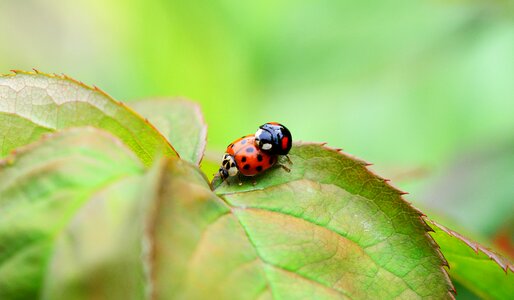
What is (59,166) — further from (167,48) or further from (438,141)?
(167,48)

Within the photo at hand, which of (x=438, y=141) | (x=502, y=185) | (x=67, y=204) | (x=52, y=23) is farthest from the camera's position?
(x=52, y=23)

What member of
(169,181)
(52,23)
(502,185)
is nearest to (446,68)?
(502,185)

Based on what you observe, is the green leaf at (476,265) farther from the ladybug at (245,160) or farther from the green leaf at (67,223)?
the green leaf at (67,223)

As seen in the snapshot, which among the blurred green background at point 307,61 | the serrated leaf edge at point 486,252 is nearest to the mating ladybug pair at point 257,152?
the serrated leaf edge at point 486,252

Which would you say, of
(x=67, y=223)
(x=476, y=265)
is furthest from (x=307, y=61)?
(x=67, y=223)

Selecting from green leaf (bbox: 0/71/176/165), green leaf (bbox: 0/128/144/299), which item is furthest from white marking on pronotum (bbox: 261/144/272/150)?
green leaf (bbox: 0/128/144/299)

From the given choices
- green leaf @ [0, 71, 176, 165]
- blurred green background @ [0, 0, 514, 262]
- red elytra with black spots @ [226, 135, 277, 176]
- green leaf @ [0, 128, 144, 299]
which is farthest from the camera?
blurred green background @ [0, 0, 514, 262]

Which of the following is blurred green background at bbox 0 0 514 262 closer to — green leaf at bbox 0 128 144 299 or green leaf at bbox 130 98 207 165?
green leaf at bbox 130 98 207 165
